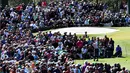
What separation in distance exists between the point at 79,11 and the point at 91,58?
13.1 meters

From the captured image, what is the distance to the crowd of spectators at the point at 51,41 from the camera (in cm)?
3216

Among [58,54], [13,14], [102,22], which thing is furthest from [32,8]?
[58,54]

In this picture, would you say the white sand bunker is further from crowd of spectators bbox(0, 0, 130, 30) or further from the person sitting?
the person sitting

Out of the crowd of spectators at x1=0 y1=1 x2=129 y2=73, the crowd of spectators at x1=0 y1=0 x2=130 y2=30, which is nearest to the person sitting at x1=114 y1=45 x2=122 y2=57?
the crowd of spectators at x1=0 y1=1 x2=129 y2=73

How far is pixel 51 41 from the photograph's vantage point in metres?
40.4

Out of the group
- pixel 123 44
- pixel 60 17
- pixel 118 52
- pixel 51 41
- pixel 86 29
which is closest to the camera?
pixel 118 52

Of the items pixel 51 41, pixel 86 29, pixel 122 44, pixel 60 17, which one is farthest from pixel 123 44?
pixel 60 17

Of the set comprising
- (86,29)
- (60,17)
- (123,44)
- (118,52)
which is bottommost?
(118,52)

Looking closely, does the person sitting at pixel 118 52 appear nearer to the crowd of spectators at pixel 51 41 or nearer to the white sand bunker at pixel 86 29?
the crowd of spectators at pixel 51 41

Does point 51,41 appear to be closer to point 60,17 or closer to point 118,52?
point 118,52

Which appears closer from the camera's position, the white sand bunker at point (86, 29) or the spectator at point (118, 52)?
the spectator at point (118, 52)

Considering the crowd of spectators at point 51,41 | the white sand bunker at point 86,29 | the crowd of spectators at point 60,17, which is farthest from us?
the crowd of spectators at point 60,17

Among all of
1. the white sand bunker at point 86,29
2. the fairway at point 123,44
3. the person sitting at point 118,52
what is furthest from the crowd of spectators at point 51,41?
the fairway at point 123,44

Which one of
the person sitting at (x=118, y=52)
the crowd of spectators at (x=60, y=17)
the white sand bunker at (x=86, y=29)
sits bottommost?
the person sitting at (x=118, y=52)
